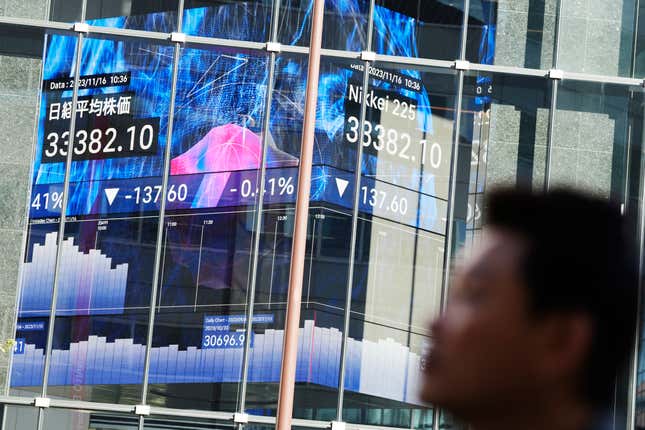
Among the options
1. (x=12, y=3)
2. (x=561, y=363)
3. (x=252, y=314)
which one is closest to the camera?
(x=561, y=363)

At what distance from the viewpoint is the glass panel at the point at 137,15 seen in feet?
50.9

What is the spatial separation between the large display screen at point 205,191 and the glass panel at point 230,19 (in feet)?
0.08

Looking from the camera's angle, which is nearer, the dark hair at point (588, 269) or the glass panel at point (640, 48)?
the dark hair at point (588, 269)

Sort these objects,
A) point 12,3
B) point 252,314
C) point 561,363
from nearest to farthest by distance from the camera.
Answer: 1. point 561,363
2. point 252,314
3. point 12,3

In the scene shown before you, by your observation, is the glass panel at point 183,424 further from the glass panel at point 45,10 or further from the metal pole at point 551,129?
the glass panel at point 45,10

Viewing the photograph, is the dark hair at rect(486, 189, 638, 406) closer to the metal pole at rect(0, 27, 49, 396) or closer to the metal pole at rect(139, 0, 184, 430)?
the metal pole at rect(139, 0, 184, 430)

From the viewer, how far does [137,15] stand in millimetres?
15586

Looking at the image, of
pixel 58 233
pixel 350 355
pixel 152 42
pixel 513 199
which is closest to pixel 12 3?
pixel 152 42

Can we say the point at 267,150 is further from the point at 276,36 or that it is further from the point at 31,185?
the point at 31,185

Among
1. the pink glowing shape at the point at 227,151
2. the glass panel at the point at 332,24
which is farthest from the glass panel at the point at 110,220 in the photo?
the glass panel at the point at 332,24

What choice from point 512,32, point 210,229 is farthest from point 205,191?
point 512,32

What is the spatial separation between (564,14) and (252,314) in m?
5.37

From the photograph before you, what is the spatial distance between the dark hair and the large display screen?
1388 centimetres

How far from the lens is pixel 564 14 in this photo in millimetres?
15609
